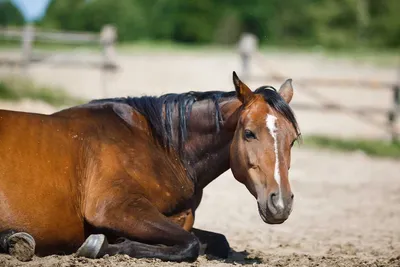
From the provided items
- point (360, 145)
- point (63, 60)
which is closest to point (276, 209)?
point (360, 145)

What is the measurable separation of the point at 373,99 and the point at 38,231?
1839cm

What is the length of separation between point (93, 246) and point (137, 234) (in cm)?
30

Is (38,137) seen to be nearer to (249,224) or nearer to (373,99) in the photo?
(249,224)

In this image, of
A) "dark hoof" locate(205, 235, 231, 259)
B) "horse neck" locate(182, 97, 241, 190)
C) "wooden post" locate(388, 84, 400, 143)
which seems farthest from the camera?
"wooden post" locate(388, 84, 400, 143)

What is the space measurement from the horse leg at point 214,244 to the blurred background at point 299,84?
0.75 meters

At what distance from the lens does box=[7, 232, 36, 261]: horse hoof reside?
4.36m

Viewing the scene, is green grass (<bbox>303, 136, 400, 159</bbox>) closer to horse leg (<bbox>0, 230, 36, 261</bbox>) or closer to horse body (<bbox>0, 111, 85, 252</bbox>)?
horse body (<bbox>0, 111, 85, 252</bbox>)

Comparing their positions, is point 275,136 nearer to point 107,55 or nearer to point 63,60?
point 107,55

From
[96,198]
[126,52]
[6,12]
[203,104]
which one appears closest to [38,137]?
[96,198]

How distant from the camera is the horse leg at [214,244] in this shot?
527 centimetres

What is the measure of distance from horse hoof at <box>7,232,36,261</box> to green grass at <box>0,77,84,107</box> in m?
10.5

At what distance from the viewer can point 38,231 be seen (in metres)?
4.48

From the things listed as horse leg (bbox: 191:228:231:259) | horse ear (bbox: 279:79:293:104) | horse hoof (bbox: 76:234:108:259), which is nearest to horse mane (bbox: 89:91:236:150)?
horse ear (bbox: 279:79:293:104)

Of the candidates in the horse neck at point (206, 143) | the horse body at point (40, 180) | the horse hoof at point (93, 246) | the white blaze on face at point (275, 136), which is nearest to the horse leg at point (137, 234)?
the horse hoof at point (93, 246)
